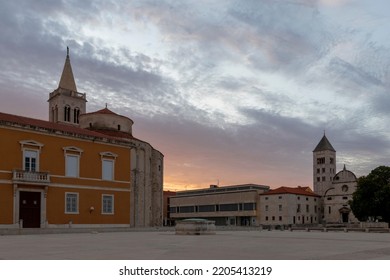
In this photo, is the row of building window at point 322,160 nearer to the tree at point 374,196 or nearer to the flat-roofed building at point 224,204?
the flat-roofed building at point 224,204

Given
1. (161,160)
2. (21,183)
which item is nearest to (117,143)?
(21,183)

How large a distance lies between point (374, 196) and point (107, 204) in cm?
4255

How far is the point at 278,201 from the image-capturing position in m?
103

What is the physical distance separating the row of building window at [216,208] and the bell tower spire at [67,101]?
40949 millimetres

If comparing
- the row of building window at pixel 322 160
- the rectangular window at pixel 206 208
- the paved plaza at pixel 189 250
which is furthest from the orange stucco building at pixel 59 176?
the row of building window at pixel 322 160

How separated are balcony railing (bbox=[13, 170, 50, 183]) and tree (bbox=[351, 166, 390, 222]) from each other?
160 feet

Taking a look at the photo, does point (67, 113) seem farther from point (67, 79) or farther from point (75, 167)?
point (75, 167)

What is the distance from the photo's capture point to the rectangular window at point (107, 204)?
150 ft

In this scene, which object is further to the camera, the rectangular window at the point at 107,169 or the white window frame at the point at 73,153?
the rectangular window at the point at 107,169

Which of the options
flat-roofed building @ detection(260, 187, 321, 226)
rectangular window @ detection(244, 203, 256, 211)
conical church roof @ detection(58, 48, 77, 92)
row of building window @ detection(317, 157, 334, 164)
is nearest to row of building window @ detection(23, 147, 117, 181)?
conical church roof @ detection(58, 48, 77, 92)

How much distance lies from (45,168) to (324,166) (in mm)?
101293

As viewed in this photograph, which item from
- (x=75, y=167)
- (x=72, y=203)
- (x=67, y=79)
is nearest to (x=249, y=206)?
(x=67, y=79)

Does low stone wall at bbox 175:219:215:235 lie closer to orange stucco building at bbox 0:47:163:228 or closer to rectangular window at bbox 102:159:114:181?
orange stucco building at bbox 0:47:163:228

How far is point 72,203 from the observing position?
43.2m
